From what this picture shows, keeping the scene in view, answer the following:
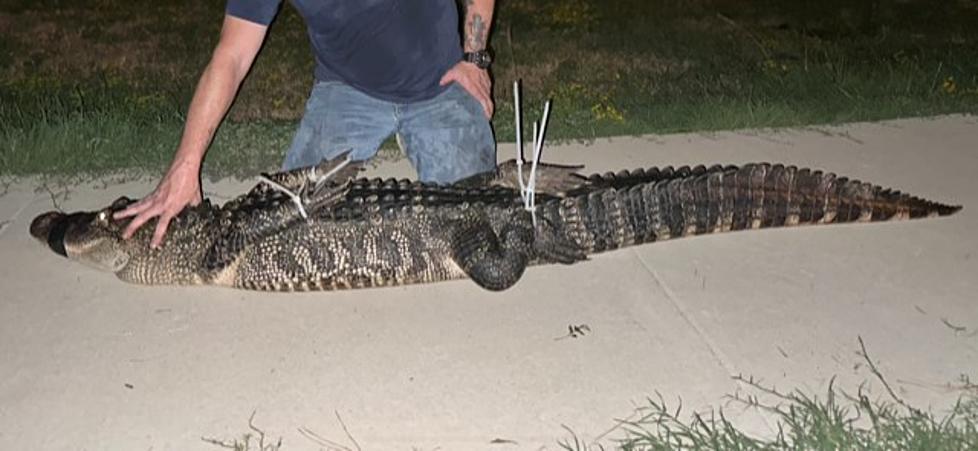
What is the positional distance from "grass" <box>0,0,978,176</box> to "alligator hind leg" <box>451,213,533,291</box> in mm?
1634

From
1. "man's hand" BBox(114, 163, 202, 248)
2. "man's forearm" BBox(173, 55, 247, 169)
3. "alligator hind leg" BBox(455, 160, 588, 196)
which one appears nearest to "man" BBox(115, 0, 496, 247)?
"alligator hind leg" BBox(455, 160, 588, 196)

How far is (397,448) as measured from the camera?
2.84 m

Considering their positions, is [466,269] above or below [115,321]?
above

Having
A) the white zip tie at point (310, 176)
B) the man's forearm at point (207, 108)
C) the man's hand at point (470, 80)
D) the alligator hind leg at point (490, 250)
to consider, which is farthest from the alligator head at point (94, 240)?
the man's hand at point (470, 80)

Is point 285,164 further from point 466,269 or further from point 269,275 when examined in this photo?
point 466,269

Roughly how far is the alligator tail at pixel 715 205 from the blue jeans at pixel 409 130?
0.74m

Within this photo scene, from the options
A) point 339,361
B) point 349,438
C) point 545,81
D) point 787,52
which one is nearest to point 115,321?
point 339,361

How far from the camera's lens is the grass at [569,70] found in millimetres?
5488

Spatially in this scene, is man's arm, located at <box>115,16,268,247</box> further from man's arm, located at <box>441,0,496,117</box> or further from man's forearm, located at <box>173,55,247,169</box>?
man's arm, located at <box>441,0,496,117</box>

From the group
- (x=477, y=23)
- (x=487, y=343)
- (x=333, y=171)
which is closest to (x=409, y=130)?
(x=477, y=23)

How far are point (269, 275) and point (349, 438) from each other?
1.06 meters

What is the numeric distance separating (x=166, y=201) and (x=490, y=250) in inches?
46.5

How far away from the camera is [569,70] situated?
25.8ft

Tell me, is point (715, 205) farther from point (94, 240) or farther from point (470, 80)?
point (94, 240)
